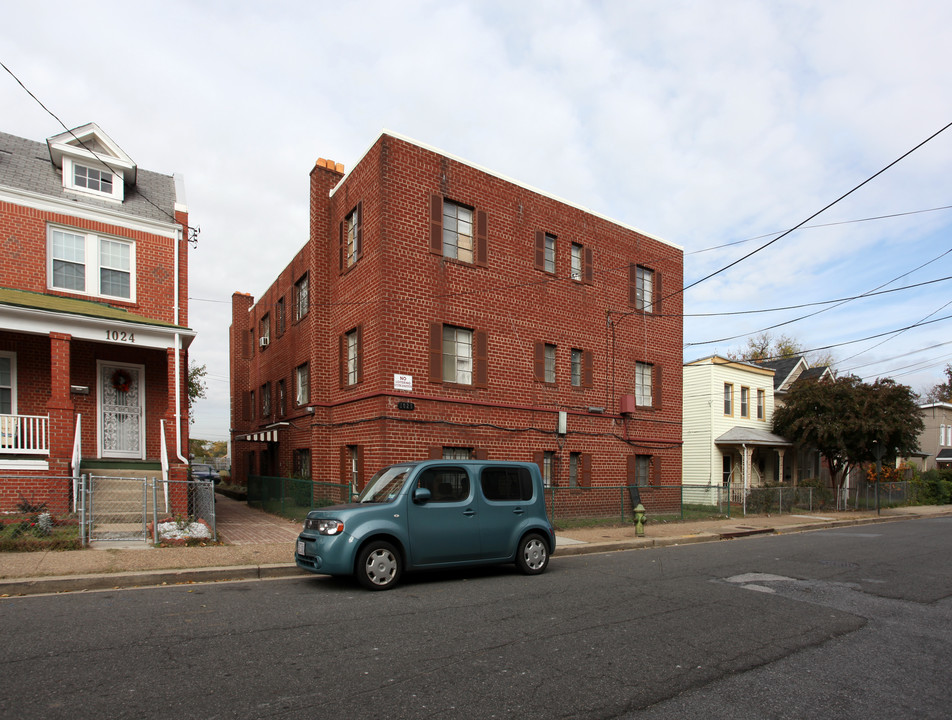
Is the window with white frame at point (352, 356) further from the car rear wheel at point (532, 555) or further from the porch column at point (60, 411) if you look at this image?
the car rear wheel at point (532, 555)

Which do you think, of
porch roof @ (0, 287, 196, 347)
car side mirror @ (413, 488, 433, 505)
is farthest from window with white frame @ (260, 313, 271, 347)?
car side mirror @ (413, 488, 433, 505)

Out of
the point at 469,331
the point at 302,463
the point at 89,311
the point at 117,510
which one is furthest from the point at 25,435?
the point at 469,331

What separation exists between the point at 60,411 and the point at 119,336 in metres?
1.99

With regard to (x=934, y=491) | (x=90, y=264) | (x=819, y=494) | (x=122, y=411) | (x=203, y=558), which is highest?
(x=90, y=264)

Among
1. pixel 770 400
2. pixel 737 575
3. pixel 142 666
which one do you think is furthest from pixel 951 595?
pixel 770 400

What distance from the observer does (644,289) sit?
22.4 meters

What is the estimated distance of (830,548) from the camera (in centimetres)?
1373

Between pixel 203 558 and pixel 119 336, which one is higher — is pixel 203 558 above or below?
below

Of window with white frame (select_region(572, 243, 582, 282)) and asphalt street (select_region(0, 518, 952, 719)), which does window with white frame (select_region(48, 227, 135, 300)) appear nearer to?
asphalt street (select_region(0, 518, 952, 719))

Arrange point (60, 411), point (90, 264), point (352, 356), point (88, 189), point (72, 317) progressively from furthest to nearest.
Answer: point (352, 356) < point (88, 189) < point (90, 264) < point (72, 317) < point (60, 411)

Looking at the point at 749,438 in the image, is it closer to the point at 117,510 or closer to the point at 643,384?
the point at 643,384

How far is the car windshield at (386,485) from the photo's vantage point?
9.13 metres

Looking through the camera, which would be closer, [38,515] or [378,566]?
[378,566]

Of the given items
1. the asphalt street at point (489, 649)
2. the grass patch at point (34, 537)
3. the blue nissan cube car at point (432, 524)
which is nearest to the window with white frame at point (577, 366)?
the blue nissan cube car at point (432, 524)
